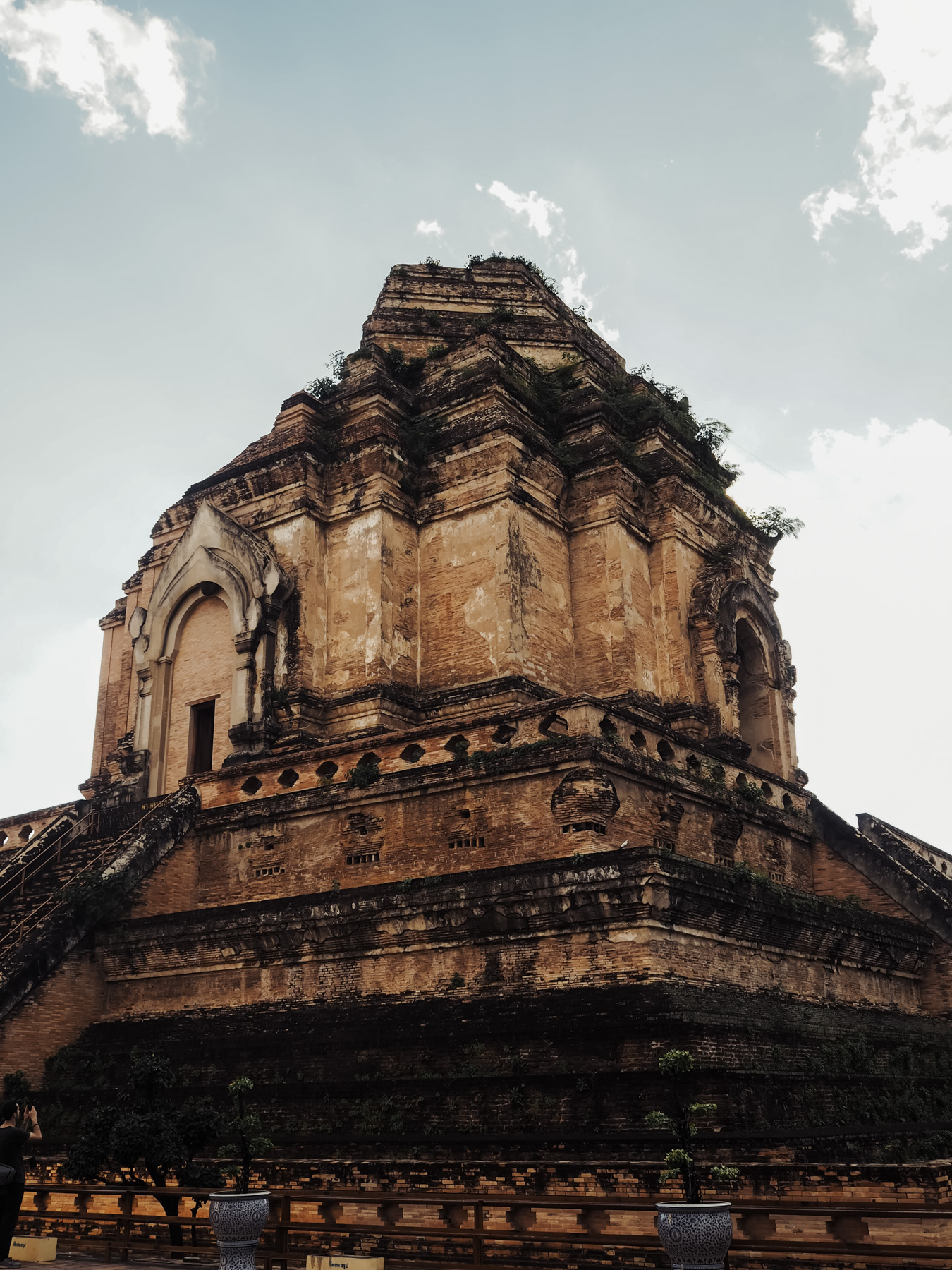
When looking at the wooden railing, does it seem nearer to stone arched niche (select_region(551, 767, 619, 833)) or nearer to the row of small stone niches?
stone arched niche (select_region(551, 767, 619, 833))

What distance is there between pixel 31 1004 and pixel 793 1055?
8514 millimetres

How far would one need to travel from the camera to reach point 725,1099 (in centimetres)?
1030

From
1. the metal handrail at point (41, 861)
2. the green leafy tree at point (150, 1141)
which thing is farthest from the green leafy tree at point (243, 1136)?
the metal handrail at point (41, 861)

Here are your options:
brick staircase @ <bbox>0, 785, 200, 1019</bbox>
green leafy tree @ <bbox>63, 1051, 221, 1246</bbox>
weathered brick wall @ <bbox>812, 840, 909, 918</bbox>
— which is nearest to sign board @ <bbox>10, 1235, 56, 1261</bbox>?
green leafy tree @ <bbox>63, 1051, 221, 1246</bbox>

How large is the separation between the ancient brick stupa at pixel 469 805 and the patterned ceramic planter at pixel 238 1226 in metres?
2.77

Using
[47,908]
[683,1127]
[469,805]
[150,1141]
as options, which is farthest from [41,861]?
[683,1127]

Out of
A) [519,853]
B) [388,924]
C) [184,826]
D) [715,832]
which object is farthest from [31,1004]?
[715,832]

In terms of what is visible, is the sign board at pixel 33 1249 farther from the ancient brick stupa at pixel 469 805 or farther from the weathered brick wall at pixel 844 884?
the weathered brick wall at pixel 844 884

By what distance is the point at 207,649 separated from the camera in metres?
20.0

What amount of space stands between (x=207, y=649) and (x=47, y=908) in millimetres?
5589

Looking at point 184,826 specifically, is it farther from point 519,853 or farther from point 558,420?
point 558,420

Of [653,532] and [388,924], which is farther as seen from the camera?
[653,532]

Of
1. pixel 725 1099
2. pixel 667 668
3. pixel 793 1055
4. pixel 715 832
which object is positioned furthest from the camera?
pixel 667 668

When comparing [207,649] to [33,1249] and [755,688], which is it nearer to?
[755,688]
